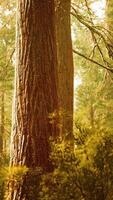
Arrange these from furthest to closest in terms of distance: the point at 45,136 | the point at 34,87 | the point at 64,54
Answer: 1. the point at 64,54
2. the point at 34,87
3. the point at 45,136

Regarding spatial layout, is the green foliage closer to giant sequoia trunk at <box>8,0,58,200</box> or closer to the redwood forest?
the redwood forest

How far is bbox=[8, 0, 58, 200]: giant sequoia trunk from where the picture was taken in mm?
6125

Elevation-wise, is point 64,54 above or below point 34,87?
above

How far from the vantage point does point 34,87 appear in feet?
20.6

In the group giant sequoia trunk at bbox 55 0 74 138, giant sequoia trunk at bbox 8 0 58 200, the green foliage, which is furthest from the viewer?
giant sequoia trunk at bbox 55 0 74 138

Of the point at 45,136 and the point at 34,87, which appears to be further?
the point at 34,87

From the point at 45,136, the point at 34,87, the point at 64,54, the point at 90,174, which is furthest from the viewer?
the point at 64,54

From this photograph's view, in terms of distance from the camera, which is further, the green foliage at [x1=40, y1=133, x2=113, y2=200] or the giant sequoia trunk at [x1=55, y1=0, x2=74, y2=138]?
the giant sequoia trunk at [x1=55, y1=0, x2=74, y2=138]

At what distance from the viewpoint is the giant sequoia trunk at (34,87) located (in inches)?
241

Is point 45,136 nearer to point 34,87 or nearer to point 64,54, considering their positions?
point 34,87

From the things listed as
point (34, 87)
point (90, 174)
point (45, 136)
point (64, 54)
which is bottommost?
point (90, 174)

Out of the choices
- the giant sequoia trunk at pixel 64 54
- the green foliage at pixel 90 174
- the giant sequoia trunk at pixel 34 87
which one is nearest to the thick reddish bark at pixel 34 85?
the giant sequoia trunk at pixel 34 87

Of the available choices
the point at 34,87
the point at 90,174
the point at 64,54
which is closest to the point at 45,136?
the point at 34,87

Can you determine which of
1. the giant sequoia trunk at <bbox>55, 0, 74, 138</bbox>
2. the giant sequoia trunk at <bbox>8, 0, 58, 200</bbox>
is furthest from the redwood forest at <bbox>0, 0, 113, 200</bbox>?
the giant sequoia trunk at <bbox>55, 0, 74, 138</bbox>
